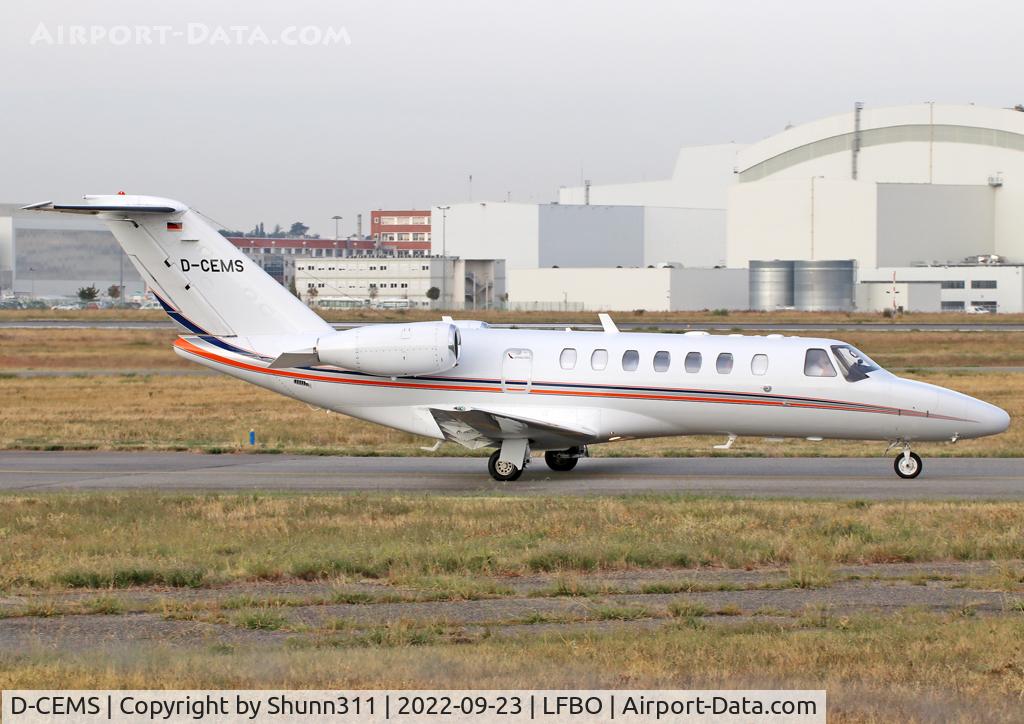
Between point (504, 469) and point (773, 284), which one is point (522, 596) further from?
point (773, 284)

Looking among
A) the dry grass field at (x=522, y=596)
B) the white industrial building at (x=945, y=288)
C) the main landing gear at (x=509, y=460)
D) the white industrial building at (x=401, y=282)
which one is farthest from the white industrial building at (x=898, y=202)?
the dry grass field at (x=522, y=596)

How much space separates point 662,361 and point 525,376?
2.33 meters

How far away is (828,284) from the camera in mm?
93812

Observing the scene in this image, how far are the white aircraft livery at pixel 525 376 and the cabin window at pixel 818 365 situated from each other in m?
0.02

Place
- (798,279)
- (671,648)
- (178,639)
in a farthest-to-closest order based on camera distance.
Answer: (798,279), (178,639), (671,648)

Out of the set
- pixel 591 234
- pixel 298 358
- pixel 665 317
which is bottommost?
pixel 298 358

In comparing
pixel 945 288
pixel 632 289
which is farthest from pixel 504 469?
pixel 945 288

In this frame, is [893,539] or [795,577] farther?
[893,539]

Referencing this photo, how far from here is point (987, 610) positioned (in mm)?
11539

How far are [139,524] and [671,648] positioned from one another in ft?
27.7

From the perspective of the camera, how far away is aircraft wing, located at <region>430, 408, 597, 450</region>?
21078mm

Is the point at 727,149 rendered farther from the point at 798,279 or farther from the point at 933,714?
the point at 933,714

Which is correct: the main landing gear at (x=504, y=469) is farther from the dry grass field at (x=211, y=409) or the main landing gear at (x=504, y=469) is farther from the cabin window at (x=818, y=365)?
the cabin window at (x=818, y=365)

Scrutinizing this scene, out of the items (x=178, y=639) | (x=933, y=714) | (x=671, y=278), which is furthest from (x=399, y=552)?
(x=671, y=278)
